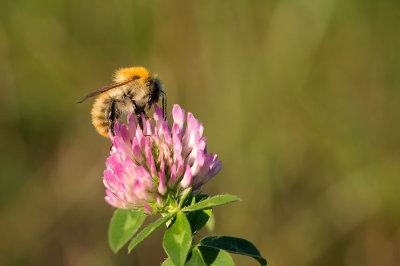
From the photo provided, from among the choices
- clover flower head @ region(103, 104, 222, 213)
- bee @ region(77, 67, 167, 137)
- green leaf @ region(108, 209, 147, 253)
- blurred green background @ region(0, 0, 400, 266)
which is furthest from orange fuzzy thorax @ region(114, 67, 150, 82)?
blurred green background @ region(0, 0, 400, 266)

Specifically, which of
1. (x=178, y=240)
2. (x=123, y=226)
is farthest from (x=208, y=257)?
(x=123, y=226)

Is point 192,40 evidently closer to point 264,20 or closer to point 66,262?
point 264,20

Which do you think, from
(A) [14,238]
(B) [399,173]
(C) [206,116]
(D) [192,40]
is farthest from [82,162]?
(B) [399,173]

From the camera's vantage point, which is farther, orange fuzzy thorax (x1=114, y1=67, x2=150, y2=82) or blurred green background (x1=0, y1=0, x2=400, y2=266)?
blurred green background (x1=0, y1=0, x2=400, y2=266)

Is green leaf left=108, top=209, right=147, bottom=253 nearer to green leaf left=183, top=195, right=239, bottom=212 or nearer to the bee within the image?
green leaf left=183, top=195, right=239, bottom=212

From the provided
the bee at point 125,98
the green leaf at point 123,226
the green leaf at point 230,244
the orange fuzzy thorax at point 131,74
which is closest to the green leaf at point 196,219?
the green leaf at point 230,244

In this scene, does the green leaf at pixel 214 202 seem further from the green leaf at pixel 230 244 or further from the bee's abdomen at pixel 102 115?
the bee's abdomen at pixel 102 115
